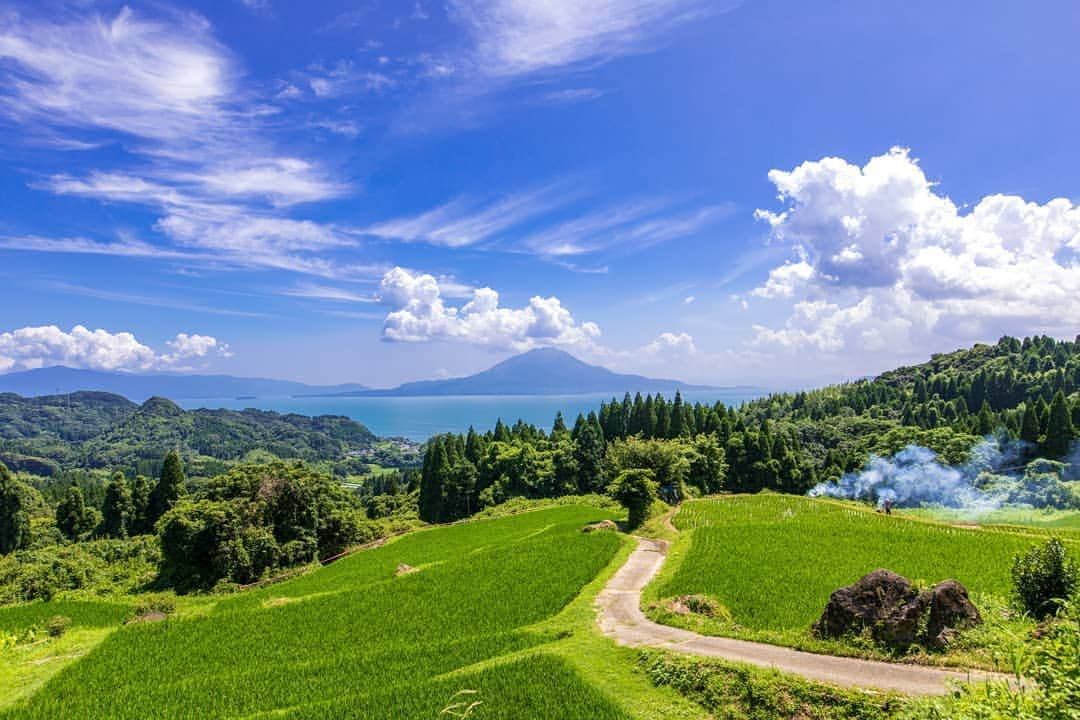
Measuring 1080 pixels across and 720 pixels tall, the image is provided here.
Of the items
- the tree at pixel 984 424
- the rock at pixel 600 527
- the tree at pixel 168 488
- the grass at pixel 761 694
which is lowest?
the tree at pixel 168 488

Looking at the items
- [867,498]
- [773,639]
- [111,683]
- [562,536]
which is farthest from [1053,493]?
[111,683]

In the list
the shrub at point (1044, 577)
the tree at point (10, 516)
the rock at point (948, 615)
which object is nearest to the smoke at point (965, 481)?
the shrub at point (1044, 577)

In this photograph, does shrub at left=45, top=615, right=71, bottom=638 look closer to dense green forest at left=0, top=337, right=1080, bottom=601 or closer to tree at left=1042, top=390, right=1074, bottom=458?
dense green forest at left=0, top=337, right=1080, bottom=601

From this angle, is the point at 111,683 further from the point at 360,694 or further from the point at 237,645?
the point at 360,694

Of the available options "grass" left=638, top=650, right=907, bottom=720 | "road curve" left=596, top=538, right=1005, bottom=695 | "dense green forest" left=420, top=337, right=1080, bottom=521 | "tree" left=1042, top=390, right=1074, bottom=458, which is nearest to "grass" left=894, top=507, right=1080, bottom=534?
"dense green forest" left=420, top=337, right=1080, bottom=521

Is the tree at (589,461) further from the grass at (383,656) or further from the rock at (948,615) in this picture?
the rock at (948,615)

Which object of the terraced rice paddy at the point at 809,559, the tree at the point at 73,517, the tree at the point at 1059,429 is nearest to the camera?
the terraced rice paddy at the point at 809,559

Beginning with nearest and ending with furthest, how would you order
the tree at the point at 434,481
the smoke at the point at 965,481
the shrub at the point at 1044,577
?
the shrub at the point at 1044,577 → the smoke at the point at 965,481 → the tree at the point at 434,481

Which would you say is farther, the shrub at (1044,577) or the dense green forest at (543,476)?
the dense green forest at (543,476)
